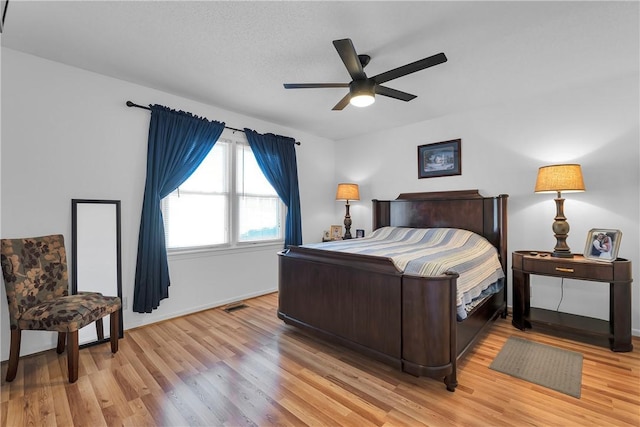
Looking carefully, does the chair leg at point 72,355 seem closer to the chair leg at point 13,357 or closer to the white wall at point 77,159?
the chair leg at point 13,357

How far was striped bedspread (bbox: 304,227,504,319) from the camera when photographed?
208 centimetres

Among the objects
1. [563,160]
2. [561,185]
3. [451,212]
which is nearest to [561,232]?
[561,185]

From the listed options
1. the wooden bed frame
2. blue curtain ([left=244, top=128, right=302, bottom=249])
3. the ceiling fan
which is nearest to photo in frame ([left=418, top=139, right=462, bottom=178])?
the wooden bed frame

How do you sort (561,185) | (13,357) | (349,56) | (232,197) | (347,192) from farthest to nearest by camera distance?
(347,192)
(232,197)
(561,185)
(13,357)
(349,56)

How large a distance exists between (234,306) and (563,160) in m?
4.10

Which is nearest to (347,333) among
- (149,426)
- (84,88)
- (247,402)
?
(247,402)

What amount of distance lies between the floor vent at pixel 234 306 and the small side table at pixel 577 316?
306 centimetres

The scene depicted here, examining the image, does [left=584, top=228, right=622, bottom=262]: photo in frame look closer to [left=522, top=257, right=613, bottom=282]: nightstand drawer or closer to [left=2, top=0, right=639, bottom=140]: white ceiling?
[left=522, top=257, right=613, bottom=282]: nightstand drawer

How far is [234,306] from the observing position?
362 centimetres

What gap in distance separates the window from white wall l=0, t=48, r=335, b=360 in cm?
27

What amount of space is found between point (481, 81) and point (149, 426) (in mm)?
3785

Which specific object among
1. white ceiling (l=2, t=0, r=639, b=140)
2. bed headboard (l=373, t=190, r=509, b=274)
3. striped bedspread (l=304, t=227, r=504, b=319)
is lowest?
striped bedspread (l=304, t=227, r=504, b=319)

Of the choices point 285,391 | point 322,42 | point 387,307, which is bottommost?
point 285,391

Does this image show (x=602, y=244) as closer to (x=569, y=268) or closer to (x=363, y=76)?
(x=569, y=268)
